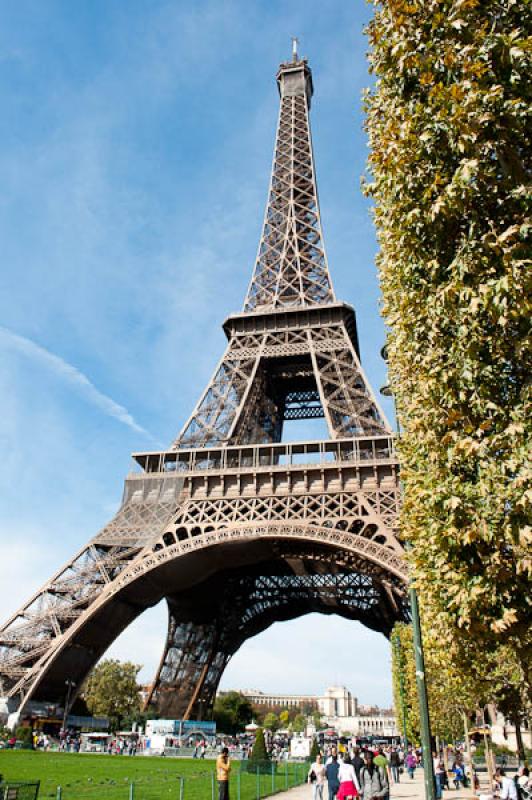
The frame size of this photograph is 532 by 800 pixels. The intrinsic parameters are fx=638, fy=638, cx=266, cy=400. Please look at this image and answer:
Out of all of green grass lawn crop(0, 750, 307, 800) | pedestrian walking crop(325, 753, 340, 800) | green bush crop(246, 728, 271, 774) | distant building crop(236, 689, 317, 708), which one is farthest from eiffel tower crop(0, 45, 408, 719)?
distant building crop(236, 689, 317, 708)

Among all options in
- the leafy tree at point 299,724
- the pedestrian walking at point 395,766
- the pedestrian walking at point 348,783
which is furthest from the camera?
the leafy tree at point 299,724

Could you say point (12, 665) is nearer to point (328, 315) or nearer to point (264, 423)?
point (264, 423)

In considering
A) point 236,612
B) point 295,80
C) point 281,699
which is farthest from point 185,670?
point 281,699

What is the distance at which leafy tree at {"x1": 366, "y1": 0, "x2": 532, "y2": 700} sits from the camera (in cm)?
710

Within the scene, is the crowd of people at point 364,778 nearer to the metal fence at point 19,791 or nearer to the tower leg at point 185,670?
the metal fence at point 19,791

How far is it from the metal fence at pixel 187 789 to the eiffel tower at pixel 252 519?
30.9 feet

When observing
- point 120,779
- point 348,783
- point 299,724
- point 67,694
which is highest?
point 67,694

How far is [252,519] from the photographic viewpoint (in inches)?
1310

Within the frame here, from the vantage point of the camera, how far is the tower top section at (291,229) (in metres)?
47.8

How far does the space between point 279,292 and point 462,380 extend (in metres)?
40.5

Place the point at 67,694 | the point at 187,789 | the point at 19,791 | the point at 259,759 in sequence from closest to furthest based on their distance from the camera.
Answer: the point at 19,791 < the point at 187,789 < the point at 259,759 < the point at 67,694

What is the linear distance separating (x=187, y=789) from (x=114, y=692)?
5486cm

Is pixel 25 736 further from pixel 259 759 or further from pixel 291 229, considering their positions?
pixel 291 229

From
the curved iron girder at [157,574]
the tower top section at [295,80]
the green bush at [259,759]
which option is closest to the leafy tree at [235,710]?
the curved iron girder at [157,574]
